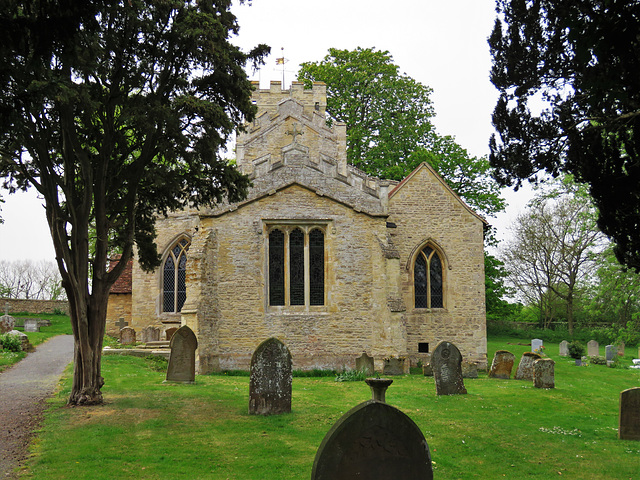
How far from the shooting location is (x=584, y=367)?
24.9 meters

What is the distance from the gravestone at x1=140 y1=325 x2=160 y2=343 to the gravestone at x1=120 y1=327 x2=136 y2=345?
16.1 inches

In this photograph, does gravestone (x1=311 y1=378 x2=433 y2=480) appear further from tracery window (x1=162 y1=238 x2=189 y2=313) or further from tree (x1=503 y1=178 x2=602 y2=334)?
tree (x1=503 y1=178 x2=602 y2=334)

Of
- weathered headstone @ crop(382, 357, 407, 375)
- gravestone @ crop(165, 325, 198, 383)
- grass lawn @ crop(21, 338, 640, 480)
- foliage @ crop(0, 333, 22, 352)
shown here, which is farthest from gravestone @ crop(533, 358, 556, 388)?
foliage @ crop(0, 333, 22, 352)

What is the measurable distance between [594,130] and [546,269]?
Result: 113 feet

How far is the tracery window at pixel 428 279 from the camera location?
75.3 feet

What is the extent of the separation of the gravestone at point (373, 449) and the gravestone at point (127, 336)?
838 inches

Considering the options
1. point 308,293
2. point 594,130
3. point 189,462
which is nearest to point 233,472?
point 189,462

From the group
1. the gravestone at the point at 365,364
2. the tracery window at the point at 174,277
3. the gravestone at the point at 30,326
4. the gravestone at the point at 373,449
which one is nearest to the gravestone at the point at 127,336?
the tracery window at the point at 174,277

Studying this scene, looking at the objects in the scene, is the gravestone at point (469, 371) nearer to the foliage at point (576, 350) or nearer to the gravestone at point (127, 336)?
the foliage at point (576, 350)

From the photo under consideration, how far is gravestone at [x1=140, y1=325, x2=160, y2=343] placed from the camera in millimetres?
24953

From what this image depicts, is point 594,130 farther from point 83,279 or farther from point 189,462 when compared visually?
point 83,279

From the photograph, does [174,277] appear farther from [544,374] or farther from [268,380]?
[544,374]

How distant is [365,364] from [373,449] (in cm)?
1306

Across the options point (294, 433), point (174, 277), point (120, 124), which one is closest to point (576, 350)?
point (174, 277)
